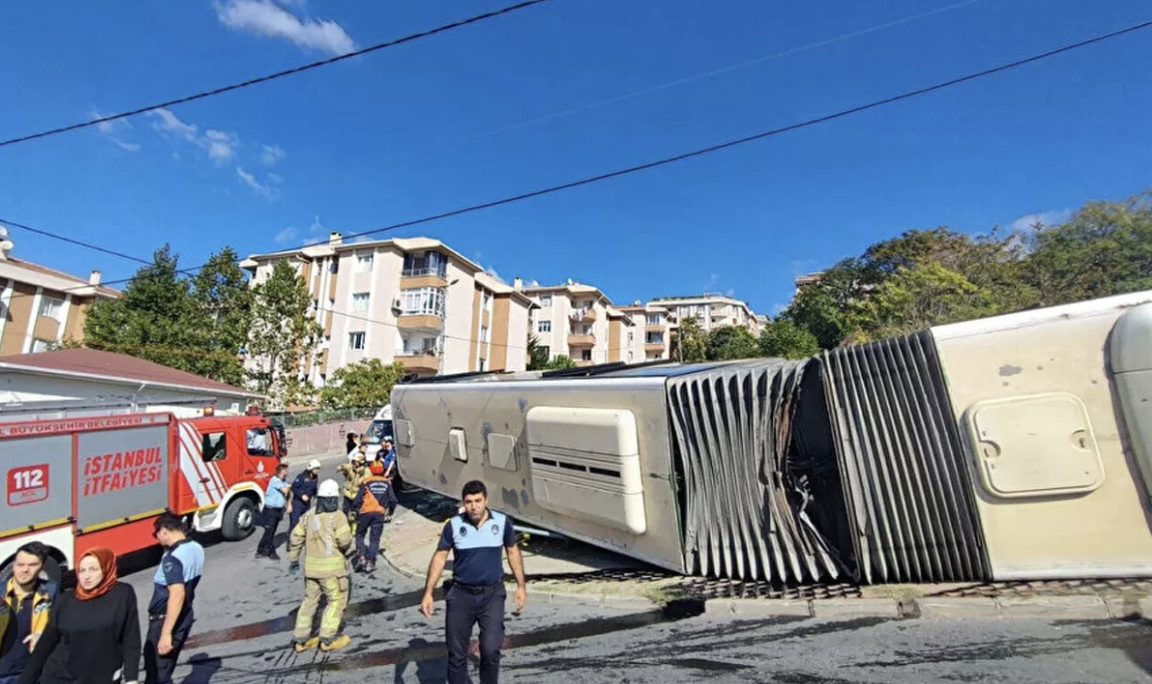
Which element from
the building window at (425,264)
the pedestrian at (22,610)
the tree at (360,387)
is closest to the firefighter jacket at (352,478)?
the pedestrian at (22,610)

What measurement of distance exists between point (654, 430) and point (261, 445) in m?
8.56

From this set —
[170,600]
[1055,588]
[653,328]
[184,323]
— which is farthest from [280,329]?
[653,328]

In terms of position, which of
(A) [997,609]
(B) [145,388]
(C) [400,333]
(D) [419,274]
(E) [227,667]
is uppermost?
(D) [419,274]

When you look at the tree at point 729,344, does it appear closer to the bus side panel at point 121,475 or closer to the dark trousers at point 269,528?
the dark trousers at point 269,528

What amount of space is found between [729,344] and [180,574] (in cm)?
5362

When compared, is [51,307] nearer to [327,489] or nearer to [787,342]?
[327,489]

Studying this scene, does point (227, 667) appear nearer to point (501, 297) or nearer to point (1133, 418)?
point (1133, 418)

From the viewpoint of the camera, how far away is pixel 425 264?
36281 millimetres

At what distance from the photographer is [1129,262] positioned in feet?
84.1

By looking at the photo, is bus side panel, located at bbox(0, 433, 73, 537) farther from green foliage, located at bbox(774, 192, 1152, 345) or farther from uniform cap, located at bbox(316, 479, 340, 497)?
green foliage, located at bbox(774, 192, 1152, 345)

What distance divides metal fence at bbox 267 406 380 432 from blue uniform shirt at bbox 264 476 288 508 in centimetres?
1436

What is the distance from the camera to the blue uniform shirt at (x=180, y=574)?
3.80 m

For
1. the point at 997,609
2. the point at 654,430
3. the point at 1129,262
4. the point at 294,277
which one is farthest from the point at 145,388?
the point at 1129,262

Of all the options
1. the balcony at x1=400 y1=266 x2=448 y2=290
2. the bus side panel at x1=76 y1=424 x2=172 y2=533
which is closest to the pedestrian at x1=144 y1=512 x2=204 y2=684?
the bus side panel at x1=76 y1=424 x2=172 y2=533
